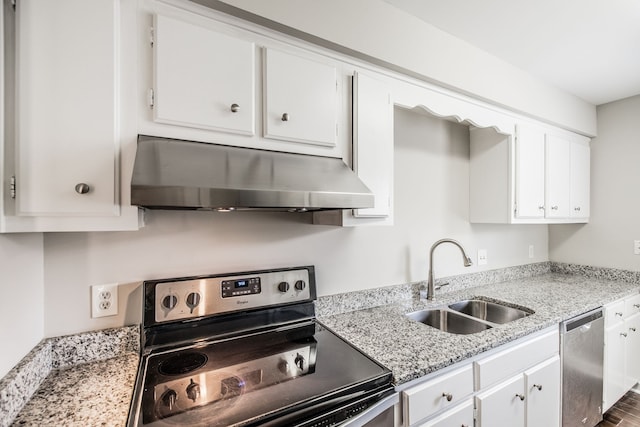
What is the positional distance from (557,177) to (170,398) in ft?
9.54

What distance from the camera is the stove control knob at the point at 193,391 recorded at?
90cm

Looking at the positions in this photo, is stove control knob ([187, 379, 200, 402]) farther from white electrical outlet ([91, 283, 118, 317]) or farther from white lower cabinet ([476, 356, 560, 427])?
white lower cabinet ([476, 356, 560, 427])

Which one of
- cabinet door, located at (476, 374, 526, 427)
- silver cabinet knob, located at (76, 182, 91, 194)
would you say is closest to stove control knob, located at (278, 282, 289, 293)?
silver cabinet knob, located at (76, 182, 91, 194)

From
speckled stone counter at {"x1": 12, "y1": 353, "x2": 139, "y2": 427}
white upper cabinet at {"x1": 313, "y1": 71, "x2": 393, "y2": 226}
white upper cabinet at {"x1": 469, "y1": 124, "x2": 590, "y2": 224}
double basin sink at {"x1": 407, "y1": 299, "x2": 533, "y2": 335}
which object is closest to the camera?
speckled stone counter at {"x1": 12, "y1": 353, "x2": 139, "y2": 427}

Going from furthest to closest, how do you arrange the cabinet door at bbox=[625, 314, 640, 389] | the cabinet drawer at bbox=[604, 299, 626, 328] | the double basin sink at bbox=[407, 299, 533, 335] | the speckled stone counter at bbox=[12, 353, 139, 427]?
the cabinet door at bbox=[625, 314, 640, 389]
the cabinet drawer at bbox=[604, 299, 626, 328]
the double basin sink at bbox=[407, 299, 533, 335]
the speckled stone counter at bbox=[12, 353, 139, 427]

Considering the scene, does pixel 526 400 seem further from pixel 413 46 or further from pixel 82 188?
pixel 82 188

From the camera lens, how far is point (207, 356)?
1157mm

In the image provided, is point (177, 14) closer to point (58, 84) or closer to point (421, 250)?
point (58, 84)

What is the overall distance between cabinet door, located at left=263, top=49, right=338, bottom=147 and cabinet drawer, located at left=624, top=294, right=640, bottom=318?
2516 millimetres

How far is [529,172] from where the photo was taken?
2.21 m

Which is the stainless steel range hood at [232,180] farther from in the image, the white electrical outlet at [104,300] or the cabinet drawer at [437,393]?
the cabinet drawer at [437,393]

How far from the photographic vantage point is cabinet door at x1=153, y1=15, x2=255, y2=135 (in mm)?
1009

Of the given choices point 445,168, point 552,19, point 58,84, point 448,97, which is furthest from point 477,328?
point 58,84

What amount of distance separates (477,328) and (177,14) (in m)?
2.00
